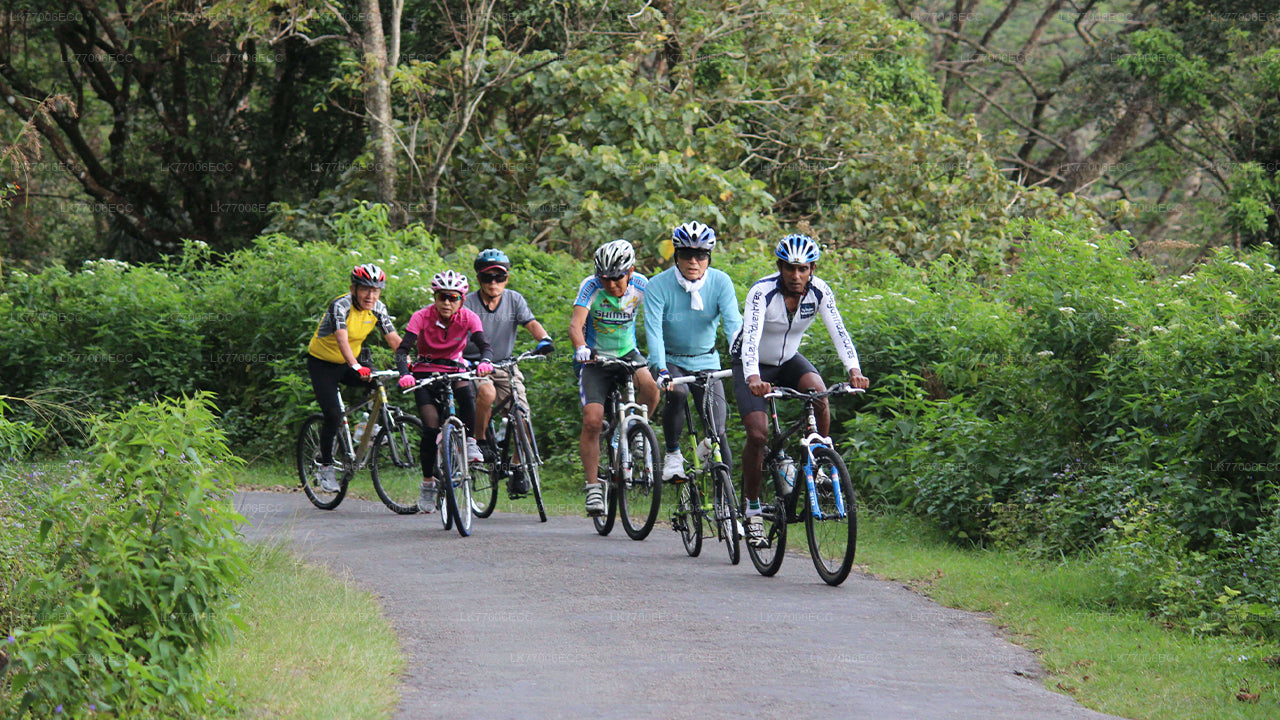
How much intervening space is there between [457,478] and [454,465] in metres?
0.11

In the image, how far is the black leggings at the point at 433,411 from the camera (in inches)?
446

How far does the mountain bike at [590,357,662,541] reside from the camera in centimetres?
1017

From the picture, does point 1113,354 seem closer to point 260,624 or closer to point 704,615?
point 704,615

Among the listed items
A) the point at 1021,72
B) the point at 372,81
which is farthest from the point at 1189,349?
the point at 1021,72

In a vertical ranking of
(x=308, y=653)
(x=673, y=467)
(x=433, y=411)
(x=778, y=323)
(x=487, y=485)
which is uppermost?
(x=778, y=323)

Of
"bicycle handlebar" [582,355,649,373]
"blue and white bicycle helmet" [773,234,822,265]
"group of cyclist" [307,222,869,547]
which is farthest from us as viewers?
"bicycle handlebar" [582,355,649,373]

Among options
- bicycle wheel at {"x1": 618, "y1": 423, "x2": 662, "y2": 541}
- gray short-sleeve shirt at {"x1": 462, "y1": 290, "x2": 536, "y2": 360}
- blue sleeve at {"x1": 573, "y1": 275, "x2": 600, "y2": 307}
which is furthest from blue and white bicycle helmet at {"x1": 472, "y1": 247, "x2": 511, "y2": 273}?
bicycle wheel at {"x1": 618, "y1": 423, "x2": 662, "y2": 541}

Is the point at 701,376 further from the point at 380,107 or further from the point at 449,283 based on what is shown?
the point at 380,107

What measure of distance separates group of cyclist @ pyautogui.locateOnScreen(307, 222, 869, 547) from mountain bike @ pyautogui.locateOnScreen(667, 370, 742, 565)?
0.28 ft

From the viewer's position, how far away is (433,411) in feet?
37.3

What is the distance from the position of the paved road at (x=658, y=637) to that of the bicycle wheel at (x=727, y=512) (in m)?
0.16

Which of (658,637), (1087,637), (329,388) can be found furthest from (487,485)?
(1087,637)

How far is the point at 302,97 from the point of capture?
2694 centimetres

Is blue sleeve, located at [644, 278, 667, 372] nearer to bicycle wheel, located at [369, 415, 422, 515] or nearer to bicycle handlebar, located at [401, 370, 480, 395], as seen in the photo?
bicycle handlebar, located at [401, 370, 480, 395]
